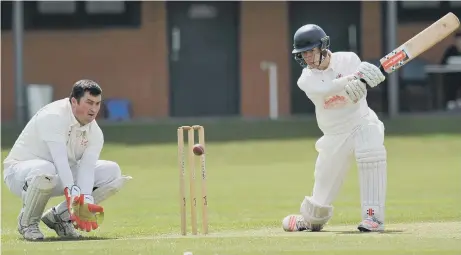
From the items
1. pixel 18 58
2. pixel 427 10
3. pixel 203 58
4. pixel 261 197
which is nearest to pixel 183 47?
pixel 203 58

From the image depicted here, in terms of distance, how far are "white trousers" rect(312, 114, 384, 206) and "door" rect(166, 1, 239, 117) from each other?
1469cm

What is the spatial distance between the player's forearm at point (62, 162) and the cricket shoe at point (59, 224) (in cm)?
53

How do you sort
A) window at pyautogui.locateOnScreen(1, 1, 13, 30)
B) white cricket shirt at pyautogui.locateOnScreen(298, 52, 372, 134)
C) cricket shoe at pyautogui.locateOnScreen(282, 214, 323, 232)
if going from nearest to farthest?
white cricket shirt at pyautogui.locateOnScreen(298, 52, 372, 134) < cricket shoe at pyautogui.locateOnScreen(282, 214, 323, 232) < window at pyautogui.locateOnScreen(1, 1, 13, 30)

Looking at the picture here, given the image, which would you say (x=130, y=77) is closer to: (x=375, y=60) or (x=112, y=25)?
(x=112, y=25)

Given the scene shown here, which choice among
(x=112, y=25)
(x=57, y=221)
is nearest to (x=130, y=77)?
(x=112, y=25)

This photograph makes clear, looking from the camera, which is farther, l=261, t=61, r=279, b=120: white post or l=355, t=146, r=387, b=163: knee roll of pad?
l=261, t=61, r=279, b=120: white post

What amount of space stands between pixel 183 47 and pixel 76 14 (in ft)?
6.72

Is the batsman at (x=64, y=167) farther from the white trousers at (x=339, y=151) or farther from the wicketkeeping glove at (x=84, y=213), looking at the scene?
the white trousers at (x=339, y=151)

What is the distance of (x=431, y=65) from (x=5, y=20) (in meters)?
7.65

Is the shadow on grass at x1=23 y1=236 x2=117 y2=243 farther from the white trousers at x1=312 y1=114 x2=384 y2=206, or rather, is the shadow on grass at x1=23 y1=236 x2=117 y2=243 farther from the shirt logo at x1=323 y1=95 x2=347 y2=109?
the shirt logo at x1=323 y1=95 x2=347 y2=109

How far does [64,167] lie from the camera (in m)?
8.48

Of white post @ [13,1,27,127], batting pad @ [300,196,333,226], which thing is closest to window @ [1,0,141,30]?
white post @ [13,1,27,127]

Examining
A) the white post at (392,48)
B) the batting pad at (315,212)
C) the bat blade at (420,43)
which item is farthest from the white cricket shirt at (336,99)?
the white post at (392,48)

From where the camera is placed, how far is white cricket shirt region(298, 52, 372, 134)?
28.7 feet
